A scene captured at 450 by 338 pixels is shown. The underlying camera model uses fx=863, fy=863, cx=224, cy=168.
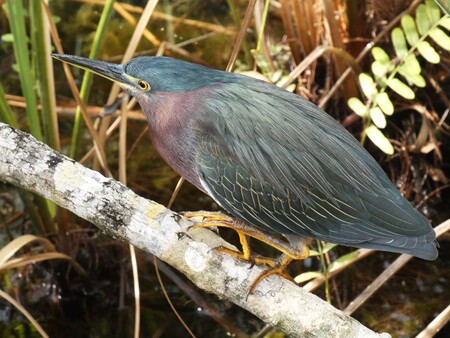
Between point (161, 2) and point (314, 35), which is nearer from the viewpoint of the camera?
point (314, 35)

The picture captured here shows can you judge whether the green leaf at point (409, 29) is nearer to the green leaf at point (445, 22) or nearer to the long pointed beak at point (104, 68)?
the green leaf at point (445, 22)

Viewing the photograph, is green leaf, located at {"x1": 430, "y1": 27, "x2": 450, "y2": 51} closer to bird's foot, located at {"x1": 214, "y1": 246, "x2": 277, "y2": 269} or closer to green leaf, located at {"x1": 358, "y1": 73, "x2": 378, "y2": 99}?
green leaf, located at {"x1": 358, "y1": 73, "x2": 378, "y2": 99}

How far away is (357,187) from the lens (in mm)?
2973

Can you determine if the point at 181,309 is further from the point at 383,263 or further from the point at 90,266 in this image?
the point at 383,263

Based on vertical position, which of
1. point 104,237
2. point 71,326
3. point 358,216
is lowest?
point 71,326

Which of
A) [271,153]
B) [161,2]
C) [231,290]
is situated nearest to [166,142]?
[271,153]

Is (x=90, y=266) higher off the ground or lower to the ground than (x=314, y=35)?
lower

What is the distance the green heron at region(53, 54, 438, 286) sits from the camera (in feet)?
9.73

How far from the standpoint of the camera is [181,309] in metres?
4.27

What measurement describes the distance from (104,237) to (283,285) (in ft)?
6.15

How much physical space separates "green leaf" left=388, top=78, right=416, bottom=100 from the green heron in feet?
2.39

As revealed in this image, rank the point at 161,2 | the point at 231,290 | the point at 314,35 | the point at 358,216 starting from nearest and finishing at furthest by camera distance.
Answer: the point at 231,290
the point at 358,216
the point at 314,35
the point at 161,2

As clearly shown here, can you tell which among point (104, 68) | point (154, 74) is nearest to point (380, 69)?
point (154, 74)

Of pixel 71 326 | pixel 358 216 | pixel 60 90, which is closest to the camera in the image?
pixel 358 216
